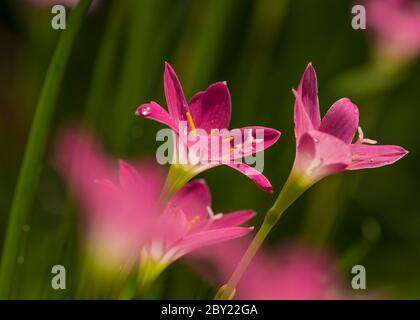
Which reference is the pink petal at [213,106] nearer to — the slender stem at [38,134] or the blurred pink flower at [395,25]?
the slender stem at [38,134]

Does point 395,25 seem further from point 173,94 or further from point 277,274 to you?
→ point 173,94

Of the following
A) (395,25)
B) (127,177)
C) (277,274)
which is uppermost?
(395,25)

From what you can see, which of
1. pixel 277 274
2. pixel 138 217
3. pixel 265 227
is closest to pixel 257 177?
pixel 265 227

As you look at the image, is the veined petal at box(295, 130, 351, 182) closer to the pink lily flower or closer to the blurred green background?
the pink lily flower

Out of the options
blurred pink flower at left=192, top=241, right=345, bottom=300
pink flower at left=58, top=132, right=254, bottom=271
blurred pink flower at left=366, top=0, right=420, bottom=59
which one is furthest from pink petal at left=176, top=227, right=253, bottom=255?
blurred pink flower at left=366, top=0, right=420, bottom=59
